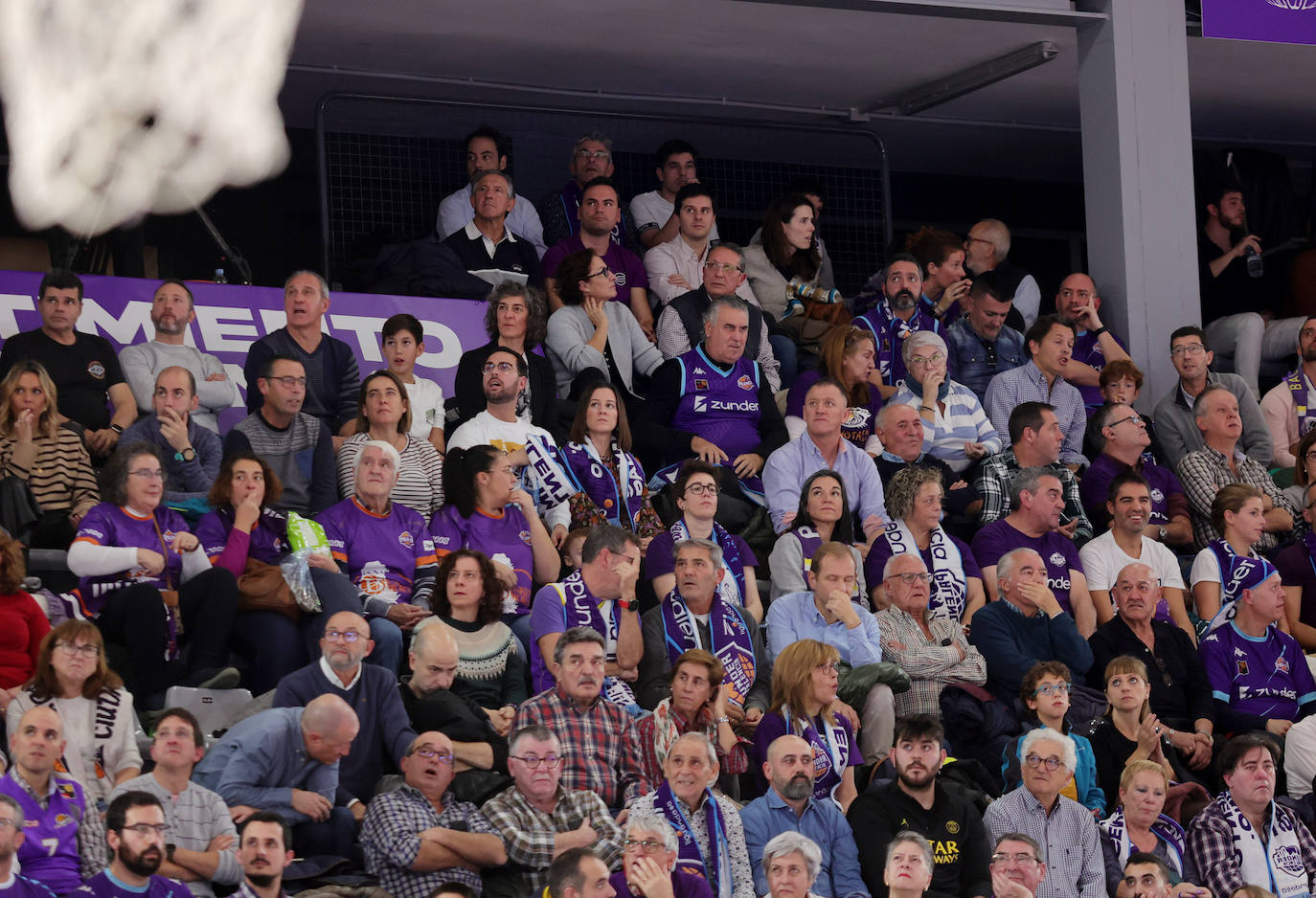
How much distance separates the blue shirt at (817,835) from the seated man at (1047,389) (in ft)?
10.3

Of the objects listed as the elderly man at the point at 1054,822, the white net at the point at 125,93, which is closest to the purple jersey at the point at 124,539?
the elderly man at the point at 1054,822

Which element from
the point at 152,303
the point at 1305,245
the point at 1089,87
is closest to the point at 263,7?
the point at 152,303

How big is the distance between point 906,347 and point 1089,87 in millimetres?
2326

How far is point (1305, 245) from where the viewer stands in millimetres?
11148

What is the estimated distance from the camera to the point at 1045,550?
8109mm

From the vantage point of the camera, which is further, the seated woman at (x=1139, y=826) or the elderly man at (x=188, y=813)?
the seated woman at (x=1139, y=826)

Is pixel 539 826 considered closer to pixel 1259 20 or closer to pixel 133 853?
pixel 133 853

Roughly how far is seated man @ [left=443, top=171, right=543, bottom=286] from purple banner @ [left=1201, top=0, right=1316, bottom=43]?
3649 millimetres

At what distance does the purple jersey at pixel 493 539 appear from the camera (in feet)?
24.1

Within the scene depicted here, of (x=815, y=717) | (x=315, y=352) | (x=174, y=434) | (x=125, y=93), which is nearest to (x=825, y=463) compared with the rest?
(x=815, y=717)

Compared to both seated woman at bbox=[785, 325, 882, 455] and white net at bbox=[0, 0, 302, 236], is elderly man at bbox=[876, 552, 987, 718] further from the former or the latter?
white net at bbox=[0, 0, 302, 236]

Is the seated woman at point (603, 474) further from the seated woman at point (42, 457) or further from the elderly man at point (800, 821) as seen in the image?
the seated woman at point (42, 457)

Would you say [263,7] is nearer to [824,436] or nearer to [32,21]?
[32,21]

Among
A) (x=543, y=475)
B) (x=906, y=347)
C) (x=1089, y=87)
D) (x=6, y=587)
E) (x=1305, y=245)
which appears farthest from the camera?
(x=1305, y=245)
